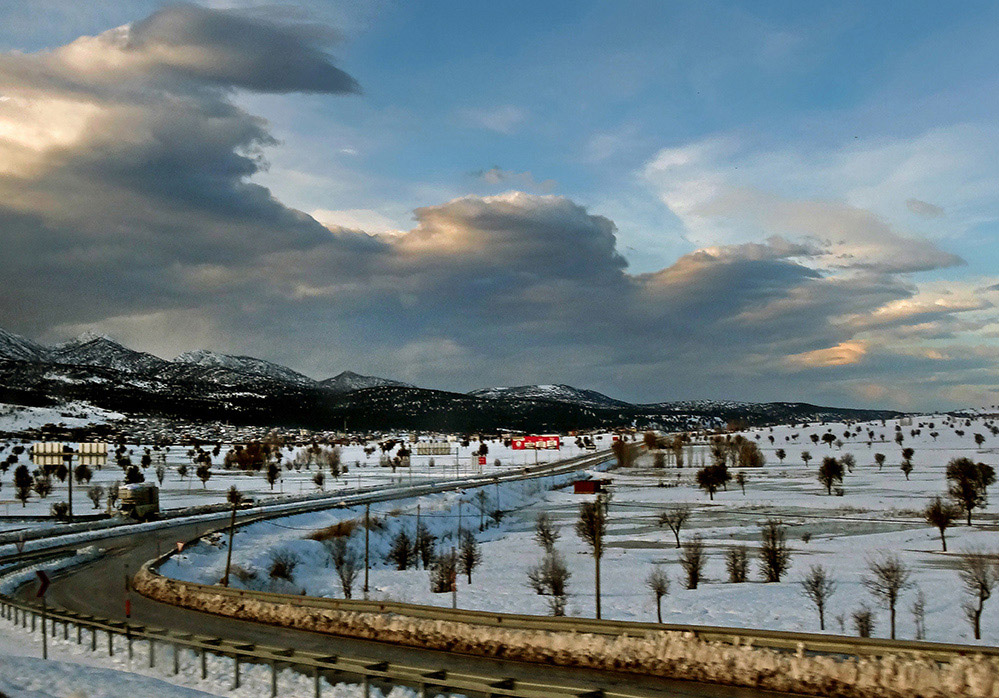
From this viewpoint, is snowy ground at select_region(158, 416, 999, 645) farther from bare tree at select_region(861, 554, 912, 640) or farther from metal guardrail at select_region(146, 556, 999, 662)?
metal guardrail at select_region(146, 556, 999, 662)

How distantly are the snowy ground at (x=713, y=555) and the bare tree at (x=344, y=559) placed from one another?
49.0 inches

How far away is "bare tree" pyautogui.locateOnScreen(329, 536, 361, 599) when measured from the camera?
197 feet

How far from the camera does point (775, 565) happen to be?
59812mm

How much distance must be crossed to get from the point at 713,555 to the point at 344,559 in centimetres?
3294

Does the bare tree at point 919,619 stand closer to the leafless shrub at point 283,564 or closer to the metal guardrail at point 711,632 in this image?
the metal guardrail at point 711,632

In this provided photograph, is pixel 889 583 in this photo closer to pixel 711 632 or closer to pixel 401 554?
pixel 711 632

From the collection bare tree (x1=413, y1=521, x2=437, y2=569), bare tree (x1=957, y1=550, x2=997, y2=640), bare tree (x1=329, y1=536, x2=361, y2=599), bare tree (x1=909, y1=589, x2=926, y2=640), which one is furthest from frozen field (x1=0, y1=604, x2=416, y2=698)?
bare tree (x1=413, y1=521, x2=437, y2=569)

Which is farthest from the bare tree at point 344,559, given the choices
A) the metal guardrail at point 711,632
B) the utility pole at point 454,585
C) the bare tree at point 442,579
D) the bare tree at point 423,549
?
the metal guardrail at point 711,632

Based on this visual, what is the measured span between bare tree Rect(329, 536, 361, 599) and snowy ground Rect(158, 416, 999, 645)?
4.08 feet

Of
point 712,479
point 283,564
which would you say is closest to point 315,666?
point 283,564

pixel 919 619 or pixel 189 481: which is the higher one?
pixel 919 619

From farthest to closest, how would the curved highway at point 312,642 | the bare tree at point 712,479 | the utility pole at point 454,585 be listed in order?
the bare tree at point 712,479
the utility pole at point 454,585
the curved highway at point 312,642

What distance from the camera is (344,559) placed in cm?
6981

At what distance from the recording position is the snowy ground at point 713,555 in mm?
49125
